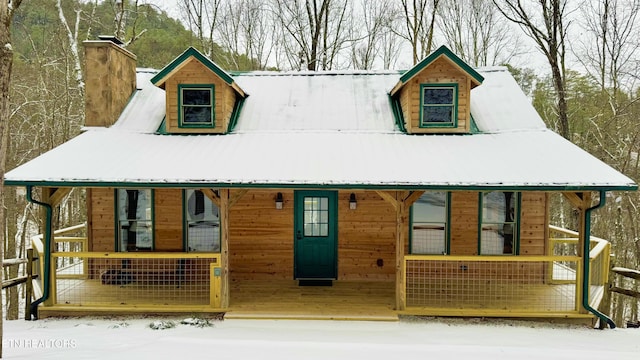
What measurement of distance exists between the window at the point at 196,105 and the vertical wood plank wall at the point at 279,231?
173 centimetres

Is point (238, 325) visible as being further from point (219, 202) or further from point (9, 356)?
point (9, 356)

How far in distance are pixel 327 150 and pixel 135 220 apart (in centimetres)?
476

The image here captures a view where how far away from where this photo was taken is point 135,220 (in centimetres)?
938

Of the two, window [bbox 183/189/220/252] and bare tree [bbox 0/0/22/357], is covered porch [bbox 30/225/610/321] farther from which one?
bare tree [bbox 0/0/22/357]

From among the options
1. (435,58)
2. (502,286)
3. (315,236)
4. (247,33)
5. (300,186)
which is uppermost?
(247,33)

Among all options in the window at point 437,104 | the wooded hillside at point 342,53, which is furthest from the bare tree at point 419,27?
the window at point 437,104

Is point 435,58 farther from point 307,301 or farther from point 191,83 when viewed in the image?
point 307,301

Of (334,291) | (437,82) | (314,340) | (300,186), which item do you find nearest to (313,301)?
(334,291)

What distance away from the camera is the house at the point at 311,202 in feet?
25.1

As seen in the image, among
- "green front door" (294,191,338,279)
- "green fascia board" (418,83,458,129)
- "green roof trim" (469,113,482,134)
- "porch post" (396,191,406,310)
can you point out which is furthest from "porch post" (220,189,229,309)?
"green roof trim" (469,113,482,134)

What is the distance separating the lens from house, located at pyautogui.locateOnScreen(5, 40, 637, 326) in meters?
7.66

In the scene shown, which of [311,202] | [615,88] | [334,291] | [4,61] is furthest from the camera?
[615,88]

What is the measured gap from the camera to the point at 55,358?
5785 mm

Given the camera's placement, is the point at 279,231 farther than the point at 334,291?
Yes
